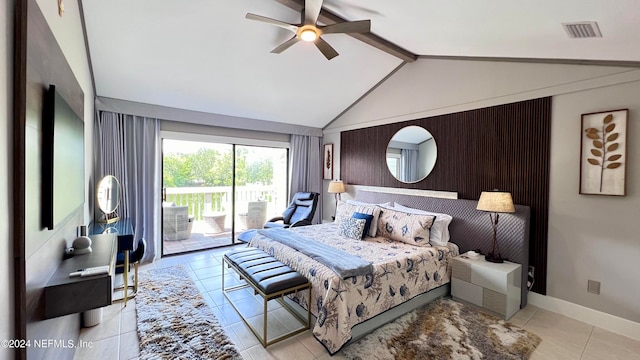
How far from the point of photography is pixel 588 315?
263 cm

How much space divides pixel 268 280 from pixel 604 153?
11.0 feet

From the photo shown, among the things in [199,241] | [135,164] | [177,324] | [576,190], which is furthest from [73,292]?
[576,190]

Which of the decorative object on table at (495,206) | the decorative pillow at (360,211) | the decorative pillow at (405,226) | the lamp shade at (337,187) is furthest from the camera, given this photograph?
the lamp shade at (337,187)

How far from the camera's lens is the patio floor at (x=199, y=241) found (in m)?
4.56

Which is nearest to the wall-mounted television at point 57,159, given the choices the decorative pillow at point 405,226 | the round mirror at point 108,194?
the round mirror at point 108,194

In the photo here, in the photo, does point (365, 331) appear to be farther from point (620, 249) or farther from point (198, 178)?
point (198, 178)

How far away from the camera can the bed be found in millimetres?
2160

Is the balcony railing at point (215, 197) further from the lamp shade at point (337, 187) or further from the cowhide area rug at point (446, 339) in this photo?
the cowhide area rug at point (446, 339)

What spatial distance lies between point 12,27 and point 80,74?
5.79ft

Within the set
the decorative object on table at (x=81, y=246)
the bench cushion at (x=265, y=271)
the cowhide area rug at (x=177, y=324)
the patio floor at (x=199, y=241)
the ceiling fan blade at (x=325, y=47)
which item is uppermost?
the ceiling fan blade at (x=325, y=47)

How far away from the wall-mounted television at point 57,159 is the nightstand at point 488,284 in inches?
137

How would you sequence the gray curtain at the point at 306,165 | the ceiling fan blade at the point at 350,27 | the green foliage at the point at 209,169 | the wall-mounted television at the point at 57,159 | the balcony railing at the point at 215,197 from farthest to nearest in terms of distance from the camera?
the gray curtain at the point at 306,165 → the balcony railing at the point at 215,197 → the green foliage at the point at 209,169 → the ceiling fan blade at the point at 350,27 → the wall-mounted television at the point at 57,159

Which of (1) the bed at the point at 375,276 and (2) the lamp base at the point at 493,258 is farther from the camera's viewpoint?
(2) the lamp base at the point at 493,258

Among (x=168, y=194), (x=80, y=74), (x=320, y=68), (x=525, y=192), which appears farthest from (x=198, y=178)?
(x=525, y=192)
